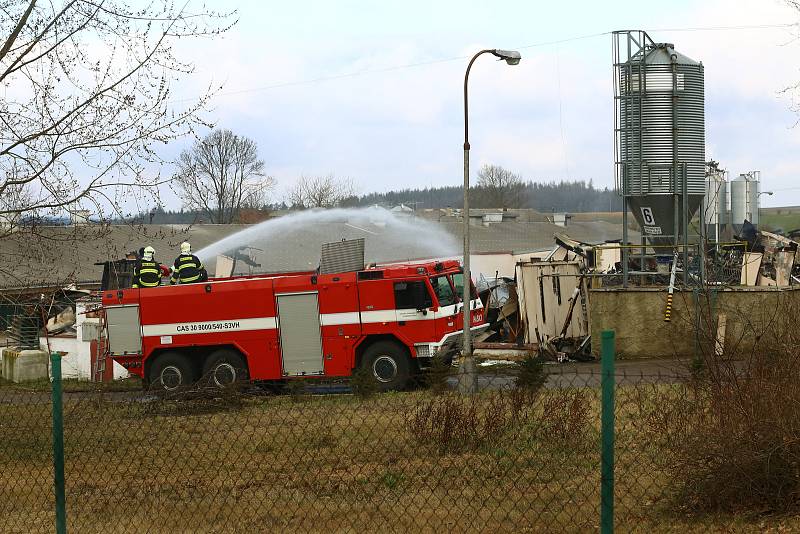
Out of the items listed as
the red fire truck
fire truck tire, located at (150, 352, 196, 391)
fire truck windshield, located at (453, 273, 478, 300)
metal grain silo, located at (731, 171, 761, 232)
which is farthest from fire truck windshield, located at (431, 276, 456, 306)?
metal grain silo, located at (731, 171, 761, 232)

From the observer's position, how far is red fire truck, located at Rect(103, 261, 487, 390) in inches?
688

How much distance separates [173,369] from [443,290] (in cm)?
565

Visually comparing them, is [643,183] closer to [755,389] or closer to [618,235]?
[755,389]

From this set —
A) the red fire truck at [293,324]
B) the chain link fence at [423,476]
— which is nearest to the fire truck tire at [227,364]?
the red fire truck at [293,324]

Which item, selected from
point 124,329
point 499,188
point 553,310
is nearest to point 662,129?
point 553,310

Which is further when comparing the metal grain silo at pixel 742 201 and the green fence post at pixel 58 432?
the metal grain silo at pixel 742 201

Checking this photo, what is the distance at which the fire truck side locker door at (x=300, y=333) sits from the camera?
58.4 ft

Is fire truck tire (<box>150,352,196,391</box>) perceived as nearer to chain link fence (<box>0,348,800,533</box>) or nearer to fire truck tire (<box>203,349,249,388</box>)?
fire truck tire (<box>203,349,249,388</box>)

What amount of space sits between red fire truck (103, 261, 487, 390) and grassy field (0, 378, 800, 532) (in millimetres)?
7537

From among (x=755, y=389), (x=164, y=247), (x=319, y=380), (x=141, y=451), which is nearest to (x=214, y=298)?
(x=319, y=380)

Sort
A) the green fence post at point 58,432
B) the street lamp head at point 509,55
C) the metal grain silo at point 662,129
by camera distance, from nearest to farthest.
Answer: the green fence post at point 58,432 < the street lamp head at point 509,55 < the metal grain silo at point 662,129

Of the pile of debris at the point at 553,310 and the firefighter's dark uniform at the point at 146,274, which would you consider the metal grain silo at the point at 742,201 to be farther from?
the firefighter's dark uniform at the point at 146,274

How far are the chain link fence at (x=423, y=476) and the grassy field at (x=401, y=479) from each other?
0.02 m

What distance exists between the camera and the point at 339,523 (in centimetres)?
698
